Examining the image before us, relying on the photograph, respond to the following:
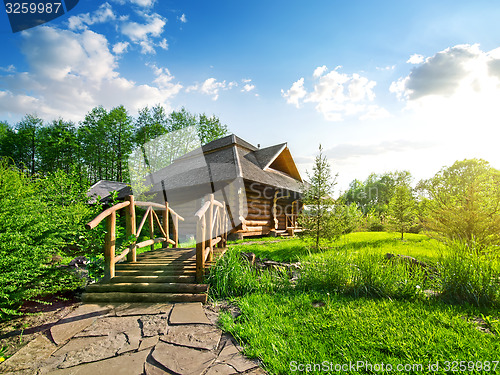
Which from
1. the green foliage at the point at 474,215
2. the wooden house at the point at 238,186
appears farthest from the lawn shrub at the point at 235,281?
the wooden house at the point at 238,186

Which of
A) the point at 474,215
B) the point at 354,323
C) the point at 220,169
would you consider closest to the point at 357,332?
the point at 354,323

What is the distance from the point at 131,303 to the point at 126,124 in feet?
107

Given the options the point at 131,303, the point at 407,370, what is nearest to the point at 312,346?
the point at 407,370

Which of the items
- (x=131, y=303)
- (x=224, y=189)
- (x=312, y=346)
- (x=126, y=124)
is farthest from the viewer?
(x=126, y=124)

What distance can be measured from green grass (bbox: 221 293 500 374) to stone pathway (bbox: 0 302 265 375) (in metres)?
0.31

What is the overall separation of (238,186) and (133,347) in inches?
372

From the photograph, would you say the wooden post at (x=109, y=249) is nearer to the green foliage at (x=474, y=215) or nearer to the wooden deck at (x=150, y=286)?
the wooden deck at (x=150, y=286)

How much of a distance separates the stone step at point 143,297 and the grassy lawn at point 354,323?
578 mm

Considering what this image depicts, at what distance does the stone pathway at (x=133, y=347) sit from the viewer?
2.13m

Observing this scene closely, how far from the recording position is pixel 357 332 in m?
2.66

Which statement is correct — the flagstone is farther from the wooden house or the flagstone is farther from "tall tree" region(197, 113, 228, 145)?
"tall tree" region(197, 113, 228, 145)

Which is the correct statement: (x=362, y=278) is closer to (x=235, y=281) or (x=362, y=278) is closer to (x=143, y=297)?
(x=235, y=281)

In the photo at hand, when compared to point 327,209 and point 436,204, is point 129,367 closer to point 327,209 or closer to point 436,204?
point 327,209

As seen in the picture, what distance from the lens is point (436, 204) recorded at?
7715 mm
